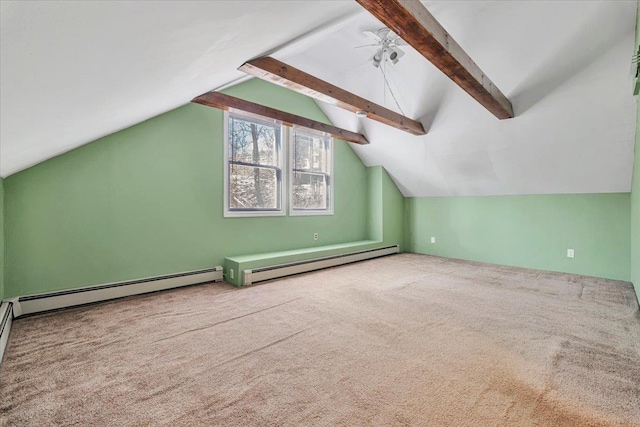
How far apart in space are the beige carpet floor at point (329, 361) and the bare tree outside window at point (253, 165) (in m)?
1.68

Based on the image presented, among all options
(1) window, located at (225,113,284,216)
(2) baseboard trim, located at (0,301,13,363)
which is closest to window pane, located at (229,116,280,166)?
(1) window, located at (225,113,284,216)

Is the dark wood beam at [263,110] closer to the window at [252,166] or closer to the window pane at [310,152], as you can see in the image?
the window at [252,166]

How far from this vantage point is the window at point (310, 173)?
201 inches

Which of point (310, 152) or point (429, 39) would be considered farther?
point (310, 152)

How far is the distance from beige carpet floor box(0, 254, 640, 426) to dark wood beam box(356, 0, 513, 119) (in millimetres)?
2226

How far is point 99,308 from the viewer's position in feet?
9.75

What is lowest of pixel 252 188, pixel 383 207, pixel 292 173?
pixel 383 207

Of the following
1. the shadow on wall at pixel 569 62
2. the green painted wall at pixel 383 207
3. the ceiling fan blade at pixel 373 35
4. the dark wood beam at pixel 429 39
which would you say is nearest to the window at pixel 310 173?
the green painted wall at pixel 383 207

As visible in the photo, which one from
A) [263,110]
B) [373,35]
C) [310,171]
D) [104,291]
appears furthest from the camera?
[310,171]

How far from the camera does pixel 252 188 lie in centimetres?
456

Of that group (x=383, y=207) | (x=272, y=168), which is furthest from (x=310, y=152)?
(x=383, y=207)

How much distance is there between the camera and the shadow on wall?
2645 millimetres

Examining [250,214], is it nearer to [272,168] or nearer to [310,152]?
[272,168]

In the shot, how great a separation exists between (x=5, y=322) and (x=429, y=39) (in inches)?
153
